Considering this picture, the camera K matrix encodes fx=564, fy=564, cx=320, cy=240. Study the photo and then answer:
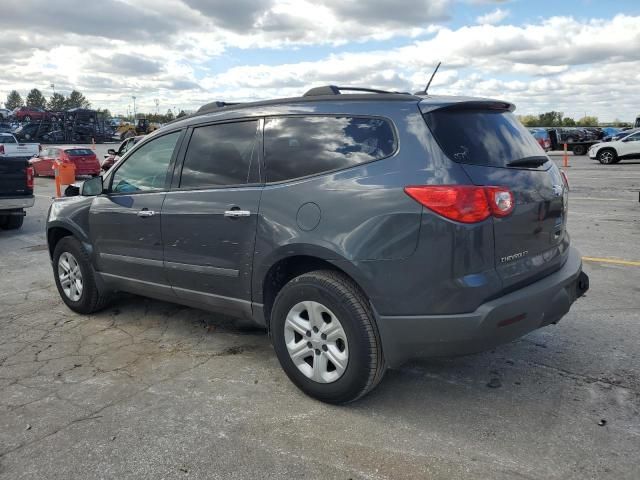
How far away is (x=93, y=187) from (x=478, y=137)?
10.9 feet

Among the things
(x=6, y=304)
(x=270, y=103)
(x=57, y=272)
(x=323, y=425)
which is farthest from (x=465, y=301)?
(x=6, y=304)

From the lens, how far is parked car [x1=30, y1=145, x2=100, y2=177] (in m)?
21.6

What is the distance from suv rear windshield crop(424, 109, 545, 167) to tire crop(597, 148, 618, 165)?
25.6 m

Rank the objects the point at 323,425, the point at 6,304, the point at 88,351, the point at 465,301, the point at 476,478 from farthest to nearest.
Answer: the point at 6,304 < the point at 88,351 < the point at 323,425 < the point at 465,301 < the point at 476,478

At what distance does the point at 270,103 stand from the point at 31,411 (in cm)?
246

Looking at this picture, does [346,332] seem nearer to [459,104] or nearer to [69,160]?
[459,104]

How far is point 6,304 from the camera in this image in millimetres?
5727

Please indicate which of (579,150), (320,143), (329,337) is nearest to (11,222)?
(320,143)

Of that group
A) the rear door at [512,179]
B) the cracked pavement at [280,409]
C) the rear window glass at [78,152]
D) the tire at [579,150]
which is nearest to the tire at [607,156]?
the tire at [579,150]

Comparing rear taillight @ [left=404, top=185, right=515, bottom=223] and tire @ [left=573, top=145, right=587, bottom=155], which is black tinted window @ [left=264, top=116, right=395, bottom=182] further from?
tire @ [left=573, top=145, right=587, bottom=155]

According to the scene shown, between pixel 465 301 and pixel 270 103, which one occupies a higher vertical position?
pixel 270 103

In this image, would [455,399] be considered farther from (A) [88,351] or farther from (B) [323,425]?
(A) [88,351]

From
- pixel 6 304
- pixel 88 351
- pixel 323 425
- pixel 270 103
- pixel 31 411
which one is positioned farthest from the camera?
pixel 6 304

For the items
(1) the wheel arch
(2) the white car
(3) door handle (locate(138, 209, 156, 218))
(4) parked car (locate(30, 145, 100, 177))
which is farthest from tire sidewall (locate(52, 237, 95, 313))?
(2) the white car
